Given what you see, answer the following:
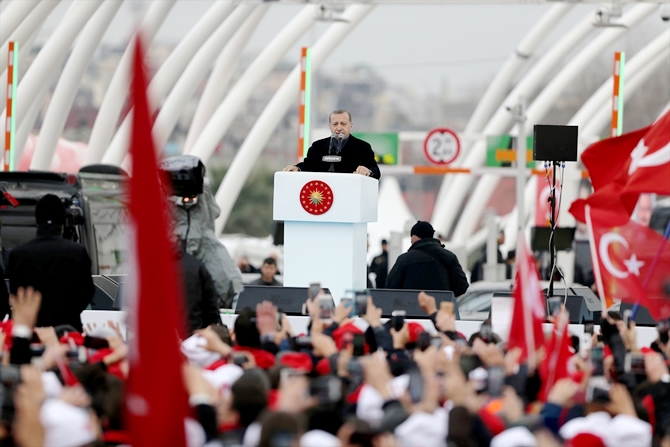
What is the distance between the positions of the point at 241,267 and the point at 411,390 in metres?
19.2

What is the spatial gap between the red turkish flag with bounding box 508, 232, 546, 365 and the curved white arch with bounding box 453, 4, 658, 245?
771 inches

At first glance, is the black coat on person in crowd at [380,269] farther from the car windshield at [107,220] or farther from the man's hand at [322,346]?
the man's hand at [322,346]

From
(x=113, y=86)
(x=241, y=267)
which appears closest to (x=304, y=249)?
(x=241, y=267)

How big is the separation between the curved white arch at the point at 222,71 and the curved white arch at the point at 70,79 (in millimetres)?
3228

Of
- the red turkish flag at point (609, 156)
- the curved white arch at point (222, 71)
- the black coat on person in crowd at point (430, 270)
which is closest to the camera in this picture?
the red turkish flag at point (609, 156)

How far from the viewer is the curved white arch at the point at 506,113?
31011mm

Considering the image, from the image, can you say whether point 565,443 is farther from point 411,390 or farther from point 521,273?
point 521,273

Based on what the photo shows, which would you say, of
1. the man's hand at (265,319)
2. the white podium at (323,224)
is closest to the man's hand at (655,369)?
the man's hand at (265,319)

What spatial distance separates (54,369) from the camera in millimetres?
6957

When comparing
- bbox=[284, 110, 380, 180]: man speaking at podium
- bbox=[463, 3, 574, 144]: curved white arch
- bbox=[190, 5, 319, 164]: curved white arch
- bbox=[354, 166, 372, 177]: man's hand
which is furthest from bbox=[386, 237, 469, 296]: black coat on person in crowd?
bbox=[463, 3, 574, 144]: curved white arch

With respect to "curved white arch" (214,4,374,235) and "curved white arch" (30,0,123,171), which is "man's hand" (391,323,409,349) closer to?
"curved white arch" (30,0,123,171)

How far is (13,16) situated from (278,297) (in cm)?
1066

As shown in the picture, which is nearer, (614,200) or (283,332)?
(283,332)

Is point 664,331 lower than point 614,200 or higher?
lower
